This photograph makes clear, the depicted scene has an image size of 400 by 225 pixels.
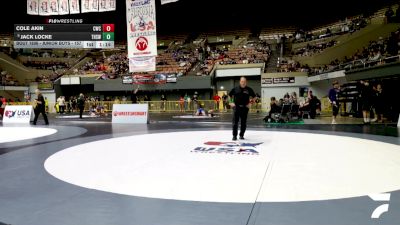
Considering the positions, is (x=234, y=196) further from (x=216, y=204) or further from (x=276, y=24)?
(x=276, y=24)

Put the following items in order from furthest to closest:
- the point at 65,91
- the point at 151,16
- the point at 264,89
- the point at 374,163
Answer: the point at 65,91 → the point at 264,89 → the point at 151,16 → the point at 374,163

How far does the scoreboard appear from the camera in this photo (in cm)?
1460

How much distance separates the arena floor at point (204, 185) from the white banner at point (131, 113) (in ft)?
27.2

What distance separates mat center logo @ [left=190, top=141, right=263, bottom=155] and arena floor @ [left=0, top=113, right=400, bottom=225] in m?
0.04

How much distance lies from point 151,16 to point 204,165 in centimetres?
877

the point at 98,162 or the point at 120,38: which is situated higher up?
the point at 120,38

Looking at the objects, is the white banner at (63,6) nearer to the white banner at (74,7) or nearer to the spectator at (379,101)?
the white banner at (74,7)

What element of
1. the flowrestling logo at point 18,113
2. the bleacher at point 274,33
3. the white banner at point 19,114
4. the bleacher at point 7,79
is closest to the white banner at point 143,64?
the white banner at point 19,114

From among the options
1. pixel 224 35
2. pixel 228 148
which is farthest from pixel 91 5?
pixel 224 35

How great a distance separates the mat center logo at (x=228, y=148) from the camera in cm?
623

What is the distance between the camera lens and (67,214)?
297cm

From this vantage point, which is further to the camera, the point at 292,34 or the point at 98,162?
the point at 292,34

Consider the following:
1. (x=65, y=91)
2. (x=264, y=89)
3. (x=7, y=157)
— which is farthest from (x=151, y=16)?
(x=65, y=91)

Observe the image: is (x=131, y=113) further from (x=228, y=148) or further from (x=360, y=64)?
(x=360, y=64)
